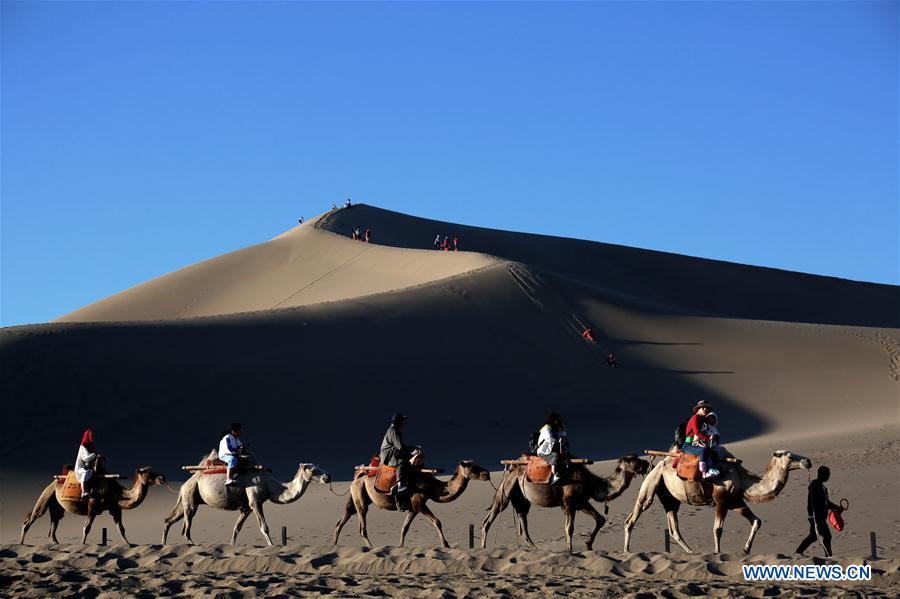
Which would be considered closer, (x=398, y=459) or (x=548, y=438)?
(x=548, y=438)

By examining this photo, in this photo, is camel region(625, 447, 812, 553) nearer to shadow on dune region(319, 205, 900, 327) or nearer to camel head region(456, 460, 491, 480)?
camel head region(456, 460, 491, 480)

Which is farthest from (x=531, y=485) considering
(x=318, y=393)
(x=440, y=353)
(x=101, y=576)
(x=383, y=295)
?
(x=383, y=295)

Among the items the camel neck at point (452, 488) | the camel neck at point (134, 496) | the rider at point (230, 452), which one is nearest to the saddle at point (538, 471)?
the camel neck at point (452, 488)

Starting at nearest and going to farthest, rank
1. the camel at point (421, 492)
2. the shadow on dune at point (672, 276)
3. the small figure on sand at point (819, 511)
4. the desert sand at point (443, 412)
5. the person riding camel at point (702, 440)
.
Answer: the desert sand at point (443, 412)
the small figure on sand at point (819, 511)
the person riding camel at point (702, 440)
the camel at point (421, 492)
the shadow on dune at point (672, 276)

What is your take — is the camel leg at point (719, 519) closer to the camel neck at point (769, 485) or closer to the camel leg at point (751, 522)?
the camel leg at point (751, 522)

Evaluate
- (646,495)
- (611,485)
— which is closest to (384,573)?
(611,485)

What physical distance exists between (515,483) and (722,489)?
338cm

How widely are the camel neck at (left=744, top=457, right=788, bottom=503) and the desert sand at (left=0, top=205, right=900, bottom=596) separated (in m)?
1.17

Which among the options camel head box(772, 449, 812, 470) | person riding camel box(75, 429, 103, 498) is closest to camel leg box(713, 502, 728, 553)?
camel head box(772, 449, 812, 470)

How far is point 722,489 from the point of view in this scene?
1917 centimetres

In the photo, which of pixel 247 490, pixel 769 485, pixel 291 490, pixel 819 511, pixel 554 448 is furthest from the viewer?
pixel 247 490

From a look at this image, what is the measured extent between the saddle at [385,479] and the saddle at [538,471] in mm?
2139

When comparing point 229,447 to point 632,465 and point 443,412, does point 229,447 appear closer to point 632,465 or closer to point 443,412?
point 632,465

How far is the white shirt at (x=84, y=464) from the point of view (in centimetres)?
2150
